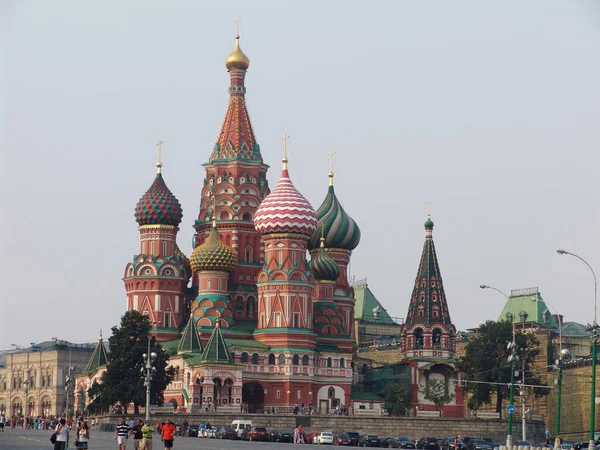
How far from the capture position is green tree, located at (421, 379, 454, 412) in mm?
101062

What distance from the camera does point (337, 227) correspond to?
108 meters

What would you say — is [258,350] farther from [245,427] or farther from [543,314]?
[543,314]

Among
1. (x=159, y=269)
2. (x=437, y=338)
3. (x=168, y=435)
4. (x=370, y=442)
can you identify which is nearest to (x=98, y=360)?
(x=159, y=269)

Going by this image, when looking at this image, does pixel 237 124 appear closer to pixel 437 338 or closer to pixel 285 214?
pixel 285 214

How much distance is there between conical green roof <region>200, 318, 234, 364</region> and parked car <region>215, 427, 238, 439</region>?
15094mm

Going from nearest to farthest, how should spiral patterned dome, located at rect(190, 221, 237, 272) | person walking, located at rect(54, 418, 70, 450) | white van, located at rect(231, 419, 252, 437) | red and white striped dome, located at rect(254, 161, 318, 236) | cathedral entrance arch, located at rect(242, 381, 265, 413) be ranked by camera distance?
person walking, located at rect(54, 418, 70, 450) → white van, located at rect(231, 419, 252, 437) → cathedral entrance arch, located at rect(242, 381, 265, 413) → red and white striped dome, located at rect(254, 161, 318, 236) → spiral patterned dome, located at rect(190, 221, 237, 272)

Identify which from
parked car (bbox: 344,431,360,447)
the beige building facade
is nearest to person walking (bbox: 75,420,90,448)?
parked car (bbox: 344,431,360,447)

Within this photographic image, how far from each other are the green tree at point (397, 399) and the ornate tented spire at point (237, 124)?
20.8 metres

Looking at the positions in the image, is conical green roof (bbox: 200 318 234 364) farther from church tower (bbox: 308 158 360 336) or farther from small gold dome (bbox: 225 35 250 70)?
small gold dome (bbox: 225 35 250 70)

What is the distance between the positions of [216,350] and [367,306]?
4986 cm

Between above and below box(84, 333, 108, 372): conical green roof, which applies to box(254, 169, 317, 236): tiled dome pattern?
above

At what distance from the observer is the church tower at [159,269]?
325 ft

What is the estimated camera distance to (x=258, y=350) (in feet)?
310

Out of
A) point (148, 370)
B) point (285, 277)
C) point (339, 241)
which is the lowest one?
point (148, 370)
